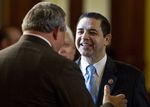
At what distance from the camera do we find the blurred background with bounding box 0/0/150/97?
566 centimetres

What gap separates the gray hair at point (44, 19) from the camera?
2.36 metres

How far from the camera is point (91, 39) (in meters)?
3.05

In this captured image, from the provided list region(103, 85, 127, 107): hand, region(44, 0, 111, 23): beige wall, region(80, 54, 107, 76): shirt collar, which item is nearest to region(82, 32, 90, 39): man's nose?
region(80, 54, 107, 76): shirt collar

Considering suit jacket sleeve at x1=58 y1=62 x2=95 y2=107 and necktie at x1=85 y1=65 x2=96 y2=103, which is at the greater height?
suit jacket sleeve at x1=58 y1=62 x2=95 y2=107

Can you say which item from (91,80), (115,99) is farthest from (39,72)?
(91,80)

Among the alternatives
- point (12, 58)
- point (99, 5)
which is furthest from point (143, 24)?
point (12, 58)

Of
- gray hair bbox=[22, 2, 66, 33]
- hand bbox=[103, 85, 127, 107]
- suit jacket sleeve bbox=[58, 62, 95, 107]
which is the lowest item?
hand bbox=[103, 85, 127, 107]

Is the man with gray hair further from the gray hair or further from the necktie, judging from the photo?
the necktie

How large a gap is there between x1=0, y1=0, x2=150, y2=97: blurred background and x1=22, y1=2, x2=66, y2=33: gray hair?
3229 mm

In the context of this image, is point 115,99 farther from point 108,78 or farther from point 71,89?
point 71,89

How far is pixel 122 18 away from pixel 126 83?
2822 mm

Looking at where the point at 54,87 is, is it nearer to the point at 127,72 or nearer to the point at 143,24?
the point at 127,72

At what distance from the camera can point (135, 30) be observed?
571 centimetres

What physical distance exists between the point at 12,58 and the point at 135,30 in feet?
11.6
